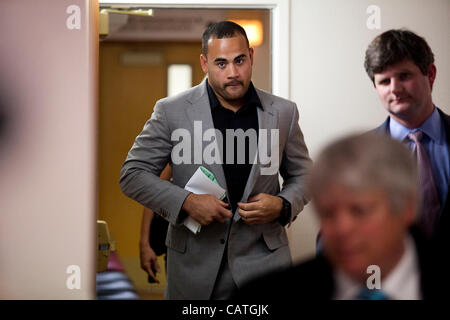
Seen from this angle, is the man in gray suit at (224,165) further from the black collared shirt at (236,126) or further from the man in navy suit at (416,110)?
the man in navy suit at (416,110)

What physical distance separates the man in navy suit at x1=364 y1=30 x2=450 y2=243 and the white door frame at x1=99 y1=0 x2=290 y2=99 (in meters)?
0.44

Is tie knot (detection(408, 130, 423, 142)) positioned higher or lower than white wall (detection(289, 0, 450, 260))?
lower

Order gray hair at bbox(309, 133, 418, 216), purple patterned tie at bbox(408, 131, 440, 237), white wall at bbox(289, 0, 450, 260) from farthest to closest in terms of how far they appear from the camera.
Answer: white wall at bbox(289, 0, 450, 260)
purple patterned tie at bbox(408, 131, 440, 237)
gray hair at bbox(309, 133, 418, 216)

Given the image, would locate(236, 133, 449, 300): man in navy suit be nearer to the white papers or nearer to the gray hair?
the gray hair

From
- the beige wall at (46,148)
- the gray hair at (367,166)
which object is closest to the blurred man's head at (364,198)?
the gray hair at (367,166)

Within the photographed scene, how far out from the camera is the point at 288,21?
2146 millimetres

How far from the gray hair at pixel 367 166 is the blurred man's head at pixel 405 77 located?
0.53 meters

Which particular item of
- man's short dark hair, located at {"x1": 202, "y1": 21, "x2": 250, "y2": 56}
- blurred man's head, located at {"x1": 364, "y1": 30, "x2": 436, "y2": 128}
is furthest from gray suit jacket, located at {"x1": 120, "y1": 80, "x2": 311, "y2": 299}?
blurred man's head, located at {"x1": 364, "y1": 30, "x2": 436, "y2": 128}

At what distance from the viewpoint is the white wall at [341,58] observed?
2049 millimetres

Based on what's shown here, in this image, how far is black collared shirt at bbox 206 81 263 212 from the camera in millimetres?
1741

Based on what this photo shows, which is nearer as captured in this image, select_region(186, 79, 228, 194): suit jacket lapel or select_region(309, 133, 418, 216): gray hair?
select_region(309, 133, 418, 216): gray hair
